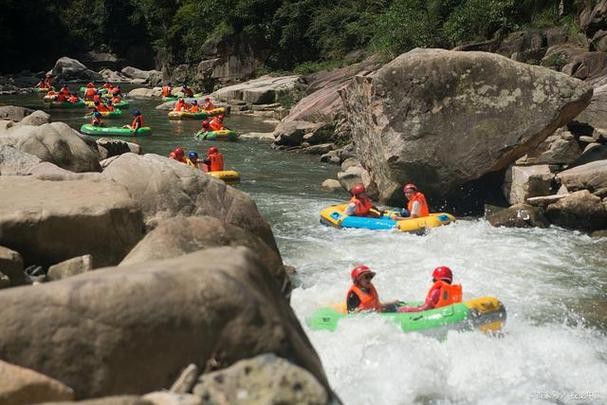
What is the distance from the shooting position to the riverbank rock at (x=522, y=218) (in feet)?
40.3

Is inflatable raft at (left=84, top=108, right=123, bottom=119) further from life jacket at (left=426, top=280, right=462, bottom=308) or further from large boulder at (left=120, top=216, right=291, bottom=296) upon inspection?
large boulder at (left=120, top=216, right=291, bottom=296)

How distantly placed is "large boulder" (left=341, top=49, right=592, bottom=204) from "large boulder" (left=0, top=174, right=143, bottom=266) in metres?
6.81

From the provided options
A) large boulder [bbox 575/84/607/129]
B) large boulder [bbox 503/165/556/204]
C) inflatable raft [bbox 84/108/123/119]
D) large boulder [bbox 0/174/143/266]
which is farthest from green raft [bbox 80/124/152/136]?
large boulder [bbox 0/174/143/266]

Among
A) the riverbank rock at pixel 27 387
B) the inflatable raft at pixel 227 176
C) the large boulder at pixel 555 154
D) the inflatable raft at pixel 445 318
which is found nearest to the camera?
the riverbank rock at pixel 27 387

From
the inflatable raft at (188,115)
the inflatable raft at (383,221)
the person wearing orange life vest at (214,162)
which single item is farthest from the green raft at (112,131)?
the inflatable raft at (383,221)

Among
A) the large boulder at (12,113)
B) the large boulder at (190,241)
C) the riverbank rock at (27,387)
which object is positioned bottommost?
the large boulder at (12,113)

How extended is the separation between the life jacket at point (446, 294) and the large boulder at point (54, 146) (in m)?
5.09

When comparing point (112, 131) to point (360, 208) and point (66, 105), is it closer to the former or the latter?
point (66, 105)

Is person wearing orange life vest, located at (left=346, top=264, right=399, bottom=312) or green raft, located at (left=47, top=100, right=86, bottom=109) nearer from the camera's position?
person wearing orange life vest, located at (left=346, top=264, right=399, bottom=312)

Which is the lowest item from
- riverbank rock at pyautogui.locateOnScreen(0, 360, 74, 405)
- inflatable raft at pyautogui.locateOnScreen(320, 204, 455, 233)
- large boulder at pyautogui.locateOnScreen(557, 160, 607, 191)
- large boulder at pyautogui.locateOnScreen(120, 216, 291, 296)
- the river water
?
the river water

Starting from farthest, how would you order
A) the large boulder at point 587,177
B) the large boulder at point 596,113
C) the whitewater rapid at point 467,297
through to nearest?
the large boulder at point 596,113, the large boulder at point 587,177, the whitewater rapid at point 467,297

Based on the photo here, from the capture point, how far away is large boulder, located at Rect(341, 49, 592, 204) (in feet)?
42.0

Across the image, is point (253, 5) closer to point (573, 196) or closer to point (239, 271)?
point (573, 196)

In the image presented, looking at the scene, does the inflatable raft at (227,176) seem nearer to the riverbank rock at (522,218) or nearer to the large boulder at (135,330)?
the riverbank rock at (522,218)
